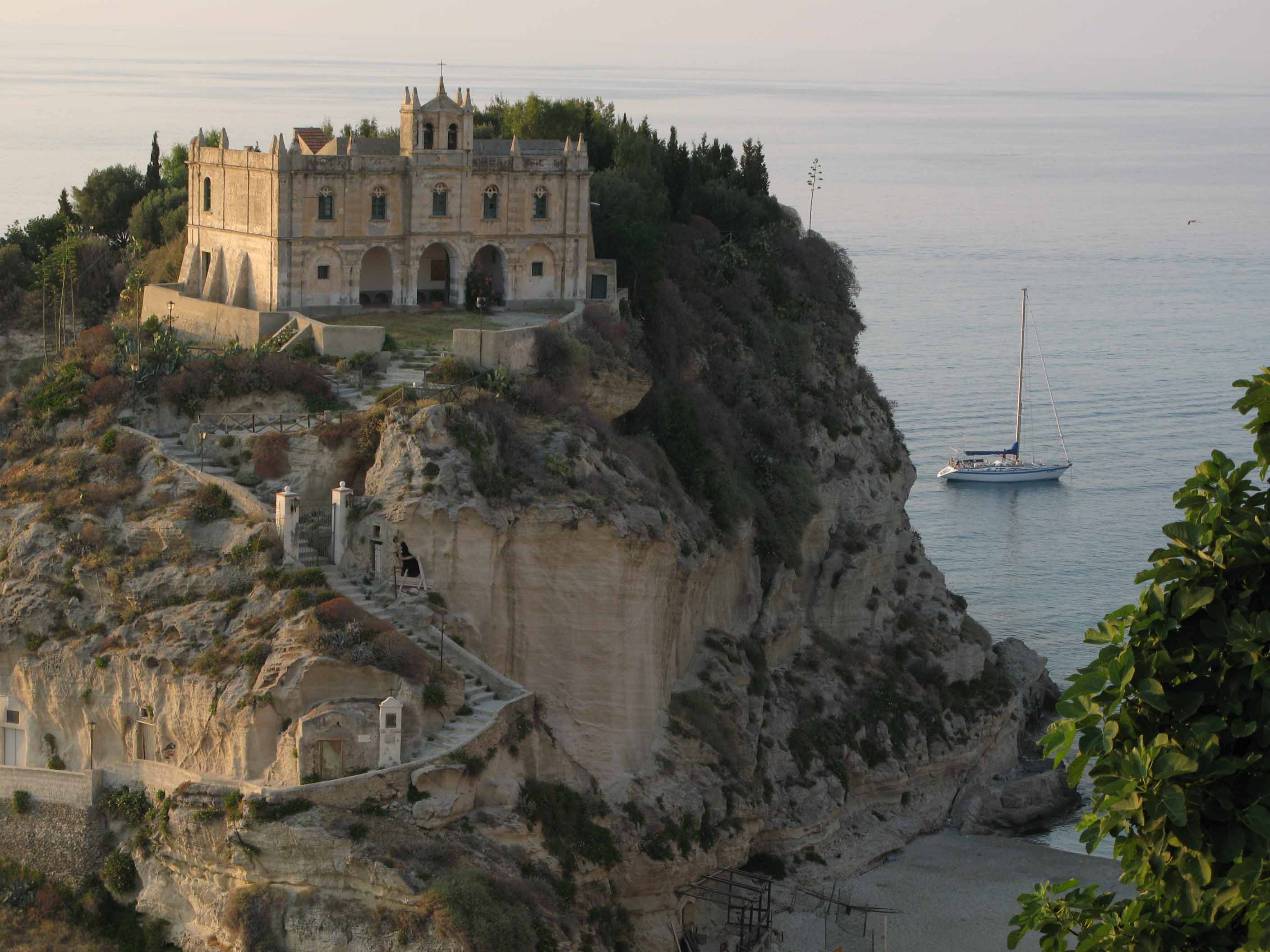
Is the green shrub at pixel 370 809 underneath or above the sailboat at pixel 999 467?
underneath

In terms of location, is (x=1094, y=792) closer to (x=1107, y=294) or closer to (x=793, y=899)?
(x=793, y=899)

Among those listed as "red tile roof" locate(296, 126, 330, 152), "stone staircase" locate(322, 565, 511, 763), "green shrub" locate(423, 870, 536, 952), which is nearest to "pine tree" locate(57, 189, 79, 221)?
"red tile roof" locate(296, 126, 330, 152)

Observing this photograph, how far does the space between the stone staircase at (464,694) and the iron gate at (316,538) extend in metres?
0.38

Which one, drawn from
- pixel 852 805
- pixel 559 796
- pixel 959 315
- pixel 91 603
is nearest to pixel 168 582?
pixel 91 603

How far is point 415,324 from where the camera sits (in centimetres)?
5575

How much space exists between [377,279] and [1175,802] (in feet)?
138

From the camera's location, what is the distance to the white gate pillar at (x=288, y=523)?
4447 cm

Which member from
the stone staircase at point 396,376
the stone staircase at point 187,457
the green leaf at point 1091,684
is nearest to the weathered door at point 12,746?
the stone staircase at point 187,457

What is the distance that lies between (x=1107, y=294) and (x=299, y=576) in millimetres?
103831

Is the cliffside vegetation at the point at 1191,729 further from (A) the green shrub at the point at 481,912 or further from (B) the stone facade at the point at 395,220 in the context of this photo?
→ (B) the stone facade at the point at 395,220

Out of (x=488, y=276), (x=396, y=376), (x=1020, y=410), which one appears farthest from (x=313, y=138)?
(x=1020, y=410)

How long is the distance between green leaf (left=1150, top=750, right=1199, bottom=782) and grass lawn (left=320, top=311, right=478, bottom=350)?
116 ft

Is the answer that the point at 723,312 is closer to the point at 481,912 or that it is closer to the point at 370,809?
the point at 370,809

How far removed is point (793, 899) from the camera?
172 feet
